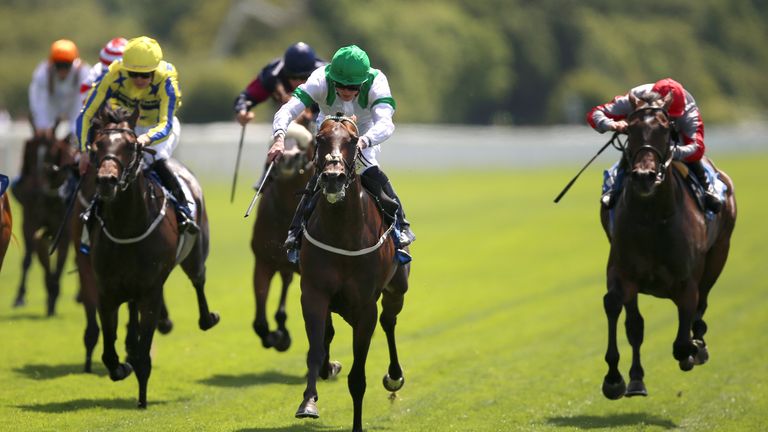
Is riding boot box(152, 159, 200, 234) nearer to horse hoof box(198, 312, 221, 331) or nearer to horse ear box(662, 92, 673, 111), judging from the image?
horse hoof box(198, 312, 221, 331)

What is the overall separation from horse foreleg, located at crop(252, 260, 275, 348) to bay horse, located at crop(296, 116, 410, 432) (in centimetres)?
264

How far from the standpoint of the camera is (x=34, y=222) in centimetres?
1397

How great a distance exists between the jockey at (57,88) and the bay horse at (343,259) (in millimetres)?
5933

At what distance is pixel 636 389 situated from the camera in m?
9.06

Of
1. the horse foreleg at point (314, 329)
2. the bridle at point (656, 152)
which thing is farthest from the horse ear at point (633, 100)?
the horse foreleg at point (314, 329)

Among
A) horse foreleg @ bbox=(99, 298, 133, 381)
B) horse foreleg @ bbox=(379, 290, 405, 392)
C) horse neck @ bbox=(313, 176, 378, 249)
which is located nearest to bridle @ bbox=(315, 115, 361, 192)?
horse neck @ bbox=(313, 176, 378, 249)

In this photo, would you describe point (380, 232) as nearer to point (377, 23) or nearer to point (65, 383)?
point (65, 383)

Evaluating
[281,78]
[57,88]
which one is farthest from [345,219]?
[57,88]

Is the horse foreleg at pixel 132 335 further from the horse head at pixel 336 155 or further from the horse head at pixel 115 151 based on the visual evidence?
the horse head at pixel 336 155

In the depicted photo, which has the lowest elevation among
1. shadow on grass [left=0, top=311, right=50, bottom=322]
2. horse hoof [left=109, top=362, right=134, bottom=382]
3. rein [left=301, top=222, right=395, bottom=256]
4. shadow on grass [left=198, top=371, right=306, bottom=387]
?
shadow on grass [left=0, top=311, right=50, bottom=322]

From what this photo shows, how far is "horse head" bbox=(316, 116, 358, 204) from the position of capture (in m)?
7.21

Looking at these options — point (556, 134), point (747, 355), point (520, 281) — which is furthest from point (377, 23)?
point (747, 355)

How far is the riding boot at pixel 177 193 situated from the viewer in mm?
9562

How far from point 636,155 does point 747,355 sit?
4.09 meters
